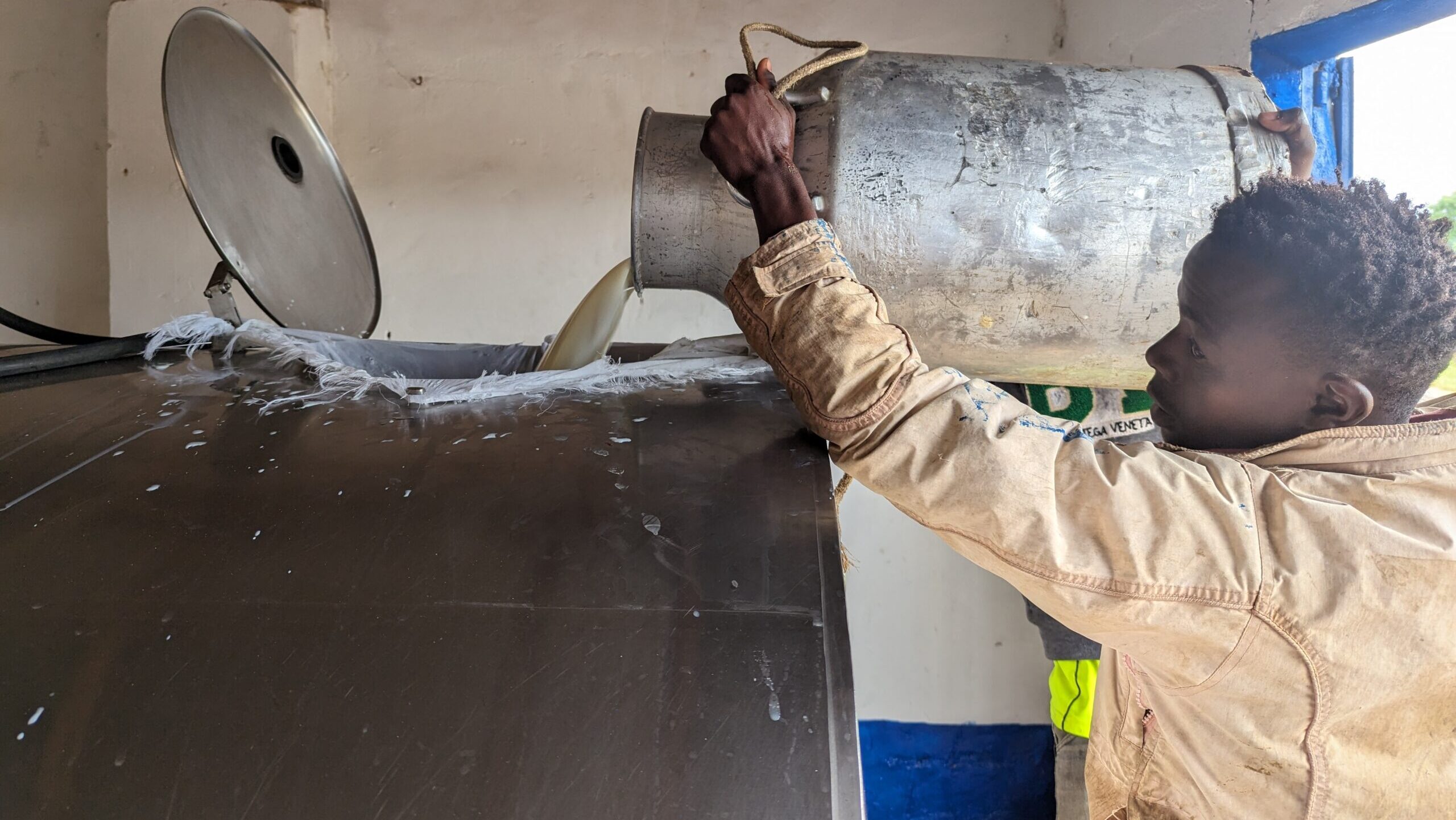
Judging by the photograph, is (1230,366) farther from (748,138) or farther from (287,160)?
(287,160)

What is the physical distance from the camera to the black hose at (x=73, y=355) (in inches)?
40.1

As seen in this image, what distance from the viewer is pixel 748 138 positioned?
0.74 m

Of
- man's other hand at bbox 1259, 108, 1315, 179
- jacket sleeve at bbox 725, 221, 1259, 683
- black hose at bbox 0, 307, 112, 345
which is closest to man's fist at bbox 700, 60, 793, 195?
jacket sleeve at bbox 725, 221, 1259, 683

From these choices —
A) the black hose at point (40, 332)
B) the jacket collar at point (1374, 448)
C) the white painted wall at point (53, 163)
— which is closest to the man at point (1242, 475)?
the jacket collar at point (1374, 448)

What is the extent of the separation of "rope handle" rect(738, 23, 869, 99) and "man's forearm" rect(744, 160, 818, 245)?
0.10 meters

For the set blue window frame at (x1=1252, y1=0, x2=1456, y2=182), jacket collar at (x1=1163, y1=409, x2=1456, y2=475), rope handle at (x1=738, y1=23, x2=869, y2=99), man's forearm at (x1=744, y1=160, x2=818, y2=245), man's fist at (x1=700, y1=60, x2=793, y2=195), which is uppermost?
blue window frame at (x1=1252, y1=0, x2=1456, y2=182)

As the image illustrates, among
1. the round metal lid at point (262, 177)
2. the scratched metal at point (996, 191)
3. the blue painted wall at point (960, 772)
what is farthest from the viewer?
the blue painted wall at point (960, 772)

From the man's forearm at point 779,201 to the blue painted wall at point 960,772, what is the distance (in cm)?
187

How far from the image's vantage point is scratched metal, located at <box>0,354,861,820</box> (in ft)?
1.51

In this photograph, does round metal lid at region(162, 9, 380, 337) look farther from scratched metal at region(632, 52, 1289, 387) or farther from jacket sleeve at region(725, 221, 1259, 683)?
jacket sleeve at region(725, 221, 1259, 683)

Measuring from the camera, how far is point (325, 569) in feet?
1.90

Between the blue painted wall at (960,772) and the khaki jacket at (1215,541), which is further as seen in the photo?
the blue painted wall at (960,772)

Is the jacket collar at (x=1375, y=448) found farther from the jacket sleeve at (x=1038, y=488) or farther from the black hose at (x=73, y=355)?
the black hose at (x=73, y=355)

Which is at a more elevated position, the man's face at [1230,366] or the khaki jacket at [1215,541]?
the man's face at [1230,366]
